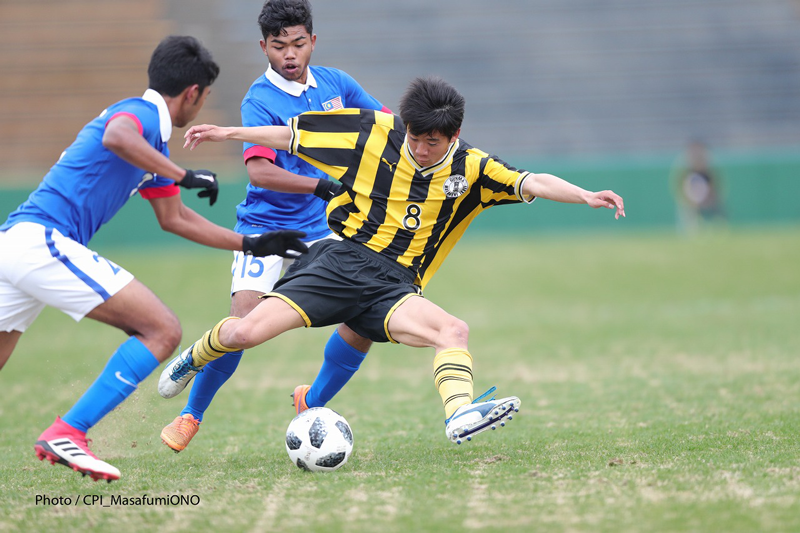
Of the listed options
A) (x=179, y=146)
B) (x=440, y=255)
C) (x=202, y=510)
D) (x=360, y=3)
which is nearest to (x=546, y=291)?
(x=440, y=255)

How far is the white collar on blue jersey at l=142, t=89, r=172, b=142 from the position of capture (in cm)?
410

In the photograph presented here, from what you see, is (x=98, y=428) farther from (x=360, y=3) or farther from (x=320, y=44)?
(x=360, y=3)

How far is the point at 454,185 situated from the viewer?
455 centimetres

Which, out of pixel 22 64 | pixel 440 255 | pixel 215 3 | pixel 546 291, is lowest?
pixel 546 291

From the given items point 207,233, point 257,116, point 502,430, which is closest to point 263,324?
point 207,233

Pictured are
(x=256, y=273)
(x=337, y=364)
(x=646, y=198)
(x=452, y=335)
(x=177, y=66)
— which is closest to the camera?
(x=177, y=66)

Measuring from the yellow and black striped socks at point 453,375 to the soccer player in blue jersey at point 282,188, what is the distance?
0.85 m

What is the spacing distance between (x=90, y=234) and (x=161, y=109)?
69 centimetres

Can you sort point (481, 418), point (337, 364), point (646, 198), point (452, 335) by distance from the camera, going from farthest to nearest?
point (646, 198) → point (337, 364) → point (452, 335) → point (481, 418)

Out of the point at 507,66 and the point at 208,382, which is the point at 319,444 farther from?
the point at 507,66

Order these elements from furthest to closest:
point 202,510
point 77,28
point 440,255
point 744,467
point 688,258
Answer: point 77,28 < point 688,258 < point 440,255 < point 744,467 < point 202,510

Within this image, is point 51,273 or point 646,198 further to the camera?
point 646,198

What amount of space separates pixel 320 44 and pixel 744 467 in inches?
897

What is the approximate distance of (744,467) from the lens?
400cm
